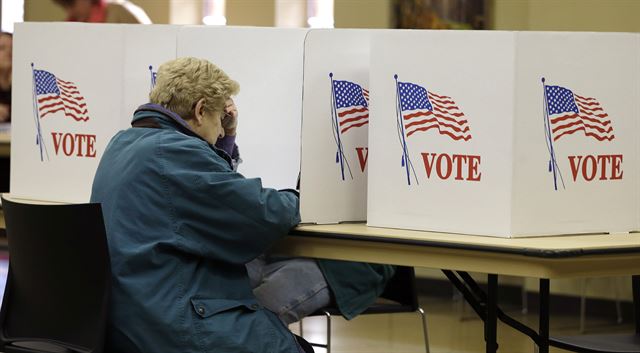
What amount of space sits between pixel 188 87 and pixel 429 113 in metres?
0.61

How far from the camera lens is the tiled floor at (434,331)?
4797mm

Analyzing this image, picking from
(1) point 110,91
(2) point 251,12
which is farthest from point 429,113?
(2) point 251,12

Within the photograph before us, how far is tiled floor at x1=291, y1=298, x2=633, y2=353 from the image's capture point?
15.7 ft

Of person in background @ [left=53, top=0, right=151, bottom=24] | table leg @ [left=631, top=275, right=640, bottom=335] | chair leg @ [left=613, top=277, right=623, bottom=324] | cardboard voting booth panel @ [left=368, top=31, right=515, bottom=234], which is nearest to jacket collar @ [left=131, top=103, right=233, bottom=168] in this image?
cardboard voting booth panel @ [left=368, top=31, right=515, bottom=234]

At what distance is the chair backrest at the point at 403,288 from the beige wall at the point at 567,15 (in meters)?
2.86

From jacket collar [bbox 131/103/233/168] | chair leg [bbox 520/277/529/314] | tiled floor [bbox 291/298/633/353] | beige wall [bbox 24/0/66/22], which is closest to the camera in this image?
jacket collar [bbox 131/103/233/168]

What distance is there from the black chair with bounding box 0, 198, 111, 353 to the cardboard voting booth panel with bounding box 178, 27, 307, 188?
84 cm

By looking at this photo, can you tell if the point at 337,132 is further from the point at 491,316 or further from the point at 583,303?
the point at 583,303

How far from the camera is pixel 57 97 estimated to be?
3.34m

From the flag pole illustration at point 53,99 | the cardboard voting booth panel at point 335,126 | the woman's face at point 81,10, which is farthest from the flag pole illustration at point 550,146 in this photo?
the woman's face at point 81,10

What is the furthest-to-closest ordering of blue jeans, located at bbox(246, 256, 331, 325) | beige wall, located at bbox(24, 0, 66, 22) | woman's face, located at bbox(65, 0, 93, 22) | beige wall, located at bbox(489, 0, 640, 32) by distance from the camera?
1. beige wall, located at bbox(24, 0, 66, 22)
2. woman's face, located at bbox(65, 0, 93, 22)
3. beige wall, located at bbox(489, 0, 640, 32)
4. blue jeans, located at bbox(246, 256, 331, 325)

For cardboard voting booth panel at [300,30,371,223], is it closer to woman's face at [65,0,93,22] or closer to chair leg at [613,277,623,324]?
chair leg at [613,277,623,324]

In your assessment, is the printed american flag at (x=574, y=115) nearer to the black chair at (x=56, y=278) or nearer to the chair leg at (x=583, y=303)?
the black chair at (x=56, y=278)

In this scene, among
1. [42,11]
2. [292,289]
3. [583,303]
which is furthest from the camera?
[42,11]
